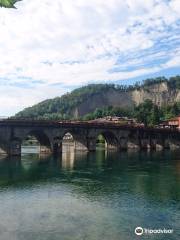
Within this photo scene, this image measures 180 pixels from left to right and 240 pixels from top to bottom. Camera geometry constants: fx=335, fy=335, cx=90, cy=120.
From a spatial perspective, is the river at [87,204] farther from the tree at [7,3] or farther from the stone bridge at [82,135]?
the stone bridge at [82,135]

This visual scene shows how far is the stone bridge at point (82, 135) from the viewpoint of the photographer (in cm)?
7906

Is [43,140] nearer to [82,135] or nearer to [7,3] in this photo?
[82,135]

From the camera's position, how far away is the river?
74.5ft

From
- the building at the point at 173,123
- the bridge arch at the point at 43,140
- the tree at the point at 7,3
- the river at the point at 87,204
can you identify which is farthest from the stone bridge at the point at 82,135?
the tree at the point at 7,3

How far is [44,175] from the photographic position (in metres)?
52.3

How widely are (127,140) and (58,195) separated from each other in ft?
253

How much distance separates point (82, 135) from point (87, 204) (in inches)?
2585

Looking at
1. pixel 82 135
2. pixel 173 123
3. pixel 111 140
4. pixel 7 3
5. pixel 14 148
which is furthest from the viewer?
pixel 173 123

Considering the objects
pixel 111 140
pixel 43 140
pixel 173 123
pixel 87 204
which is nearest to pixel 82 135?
pixel 43 140

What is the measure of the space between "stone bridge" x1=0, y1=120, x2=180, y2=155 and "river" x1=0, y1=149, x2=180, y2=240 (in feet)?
81.7

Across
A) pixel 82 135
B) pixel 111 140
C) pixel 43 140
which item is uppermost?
pixel 82 135

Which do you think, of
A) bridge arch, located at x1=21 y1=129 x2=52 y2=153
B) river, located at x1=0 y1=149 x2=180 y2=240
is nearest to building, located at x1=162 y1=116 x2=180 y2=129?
bridge arch, located at x1=21 y1=129 x2=52 y2=153

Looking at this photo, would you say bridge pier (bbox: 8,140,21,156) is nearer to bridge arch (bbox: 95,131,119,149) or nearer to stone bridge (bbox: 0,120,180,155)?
stone bridge (bbox: 0,120,180,155)

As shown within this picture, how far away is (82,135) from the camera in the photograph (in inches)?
3839
